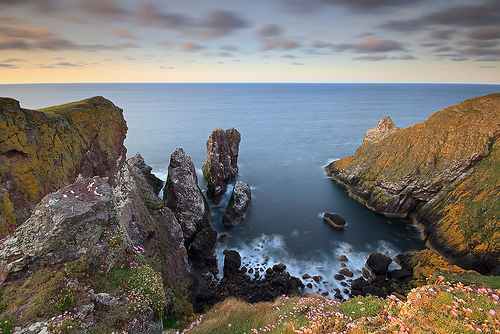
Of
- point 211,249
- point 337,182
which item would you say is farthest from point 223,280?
point 337,182

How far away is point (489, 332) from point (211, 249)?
2673 cm

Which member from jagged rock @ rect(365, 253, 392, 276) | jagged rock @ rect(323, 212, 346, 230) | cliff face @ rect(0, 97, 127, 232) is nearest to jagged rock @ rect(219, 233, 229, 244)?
jagged rock @ rect(323, 212, 346, 230)

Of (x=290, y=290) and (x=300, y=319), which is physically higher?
(x=300, y=319)

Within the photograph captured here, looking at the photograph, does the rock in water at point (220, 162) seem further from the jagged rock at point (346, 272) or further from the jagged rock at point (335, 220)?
the jagged rock at point (346, 272)

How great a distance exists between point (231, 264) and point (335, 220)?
58.5ft

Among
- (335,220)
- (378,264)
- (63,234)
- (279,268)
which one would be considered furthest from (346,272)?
(63,234)

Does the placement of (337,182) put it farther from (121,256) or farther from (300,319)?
(121,256)

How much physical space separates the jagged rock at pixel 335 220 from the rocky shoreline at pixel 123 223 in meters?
0.14

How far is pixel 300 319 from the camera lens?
1206 cm

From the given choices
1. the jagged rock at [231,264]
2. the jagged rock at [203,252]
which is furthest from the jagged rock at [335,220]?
the jagged rock at [203,252]

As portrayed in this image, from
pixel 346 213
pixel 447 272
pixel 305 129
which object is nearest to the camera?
pixel 447 272

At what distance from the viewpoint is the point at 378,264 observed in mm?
27188

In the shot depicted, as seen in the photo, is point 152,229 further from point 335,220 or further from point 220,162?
point 220,162

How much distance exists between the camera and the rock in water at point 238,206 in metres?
37.2
